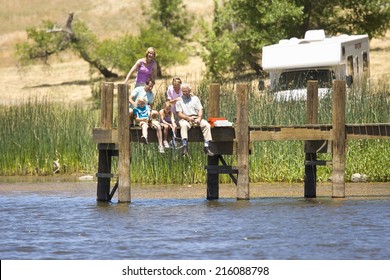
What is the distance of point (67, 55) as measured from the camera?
5825 cm

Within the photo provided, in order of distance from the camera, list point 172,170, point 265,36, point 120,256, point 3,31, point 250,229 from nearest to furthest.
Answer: point 120,256 → point 250,229 → point 172,170 → point 265,36 → point 3,31

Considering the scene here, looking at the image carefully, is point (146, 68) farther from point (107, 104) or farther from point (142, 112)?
point (107, 104)

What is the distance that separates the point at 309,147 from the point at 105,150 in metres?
3.23

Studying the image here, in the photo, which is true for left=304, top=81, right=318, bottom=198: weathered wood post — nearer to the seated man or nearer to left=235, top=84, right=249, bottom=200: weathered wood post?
left=235, top=84, right=249, bottom=200: weathered wood post

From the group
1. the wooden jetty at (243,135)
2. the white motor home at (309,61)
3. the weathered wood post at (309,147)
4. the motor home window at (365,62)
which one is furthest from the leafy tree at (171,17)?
the wooden jetty at (243,135)

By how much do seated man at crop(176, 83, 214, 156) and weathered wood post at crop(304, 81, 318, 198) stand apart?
216 centimetres

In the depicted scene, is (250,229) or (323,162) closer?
(250,229)

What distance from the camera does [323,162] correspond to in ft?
67.8

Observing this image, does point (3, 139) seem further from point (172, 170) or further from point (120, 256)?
point (120, 256)

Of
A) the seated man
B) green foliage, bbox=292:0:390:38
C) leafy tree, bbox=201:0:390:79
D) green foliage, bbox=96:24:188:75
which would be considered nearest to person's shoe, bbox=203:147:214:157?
the seated man

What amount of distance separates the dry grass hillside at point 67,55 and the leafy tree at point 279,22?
1.88 meters

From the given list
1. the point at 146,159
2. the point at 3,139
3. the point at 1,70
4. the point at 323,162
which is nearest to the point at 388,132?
the point at 323,162

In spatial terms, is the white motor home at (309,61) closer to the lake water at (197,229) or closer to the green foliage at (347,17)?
the lake water at (197,229)
